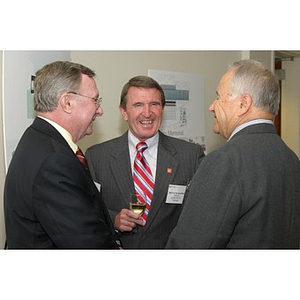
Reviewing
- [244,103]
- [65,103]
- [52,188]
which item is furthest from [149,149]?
[52,188]

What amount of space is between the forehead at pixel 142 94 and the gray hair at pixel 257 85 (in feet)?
3.34

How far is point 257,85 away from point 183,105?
7.44 ft

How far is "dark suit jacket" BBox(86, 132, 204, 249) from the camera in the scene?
252 cm

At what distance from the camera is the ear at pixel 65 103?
180cm

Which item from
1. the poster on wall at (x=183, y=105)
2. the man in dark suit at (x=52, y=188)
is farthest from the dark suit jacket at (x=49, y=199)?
the poster on wall at (x=183, y=105)

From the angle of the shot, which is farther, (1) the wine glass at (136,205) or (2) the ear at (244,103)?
(1) the wine glass at (136,205)

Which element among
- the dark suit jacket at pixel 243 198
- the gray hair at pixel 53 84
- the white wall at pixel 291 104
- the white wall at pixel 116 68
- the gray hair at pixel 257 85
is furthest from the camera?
the white wall at pixel 291 104

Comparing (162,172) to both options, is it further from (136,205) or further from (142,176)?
(136,205)

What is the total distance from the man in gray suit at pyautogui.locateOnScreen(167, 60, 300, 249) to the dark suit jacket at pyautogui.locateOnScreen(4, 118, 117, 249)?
0.34 m

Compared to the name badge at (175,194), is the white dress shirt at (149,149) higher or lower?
higher

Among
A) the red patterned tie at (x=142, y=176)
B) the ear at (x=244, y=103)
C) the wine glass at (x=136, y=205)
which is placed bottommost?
the wine glass at (x=136, y=205)

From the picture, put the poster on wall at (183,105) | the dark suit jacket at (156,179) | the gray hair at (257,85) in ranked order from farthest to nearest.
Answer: the poster on wall at (183,105)
the dark suit jacket at (156,179)
the gray hair at (257,85)

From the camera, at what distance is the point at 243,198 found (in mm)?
1487

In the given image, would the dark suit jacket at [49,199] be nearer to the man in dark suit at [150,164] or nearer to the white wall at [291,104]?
the man in dark suit at [150,164]
